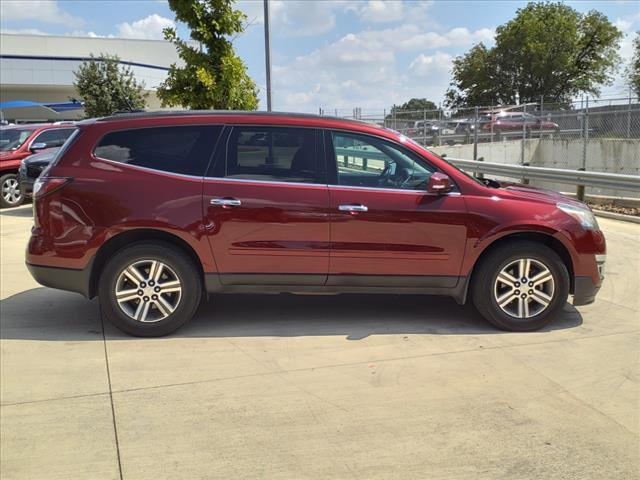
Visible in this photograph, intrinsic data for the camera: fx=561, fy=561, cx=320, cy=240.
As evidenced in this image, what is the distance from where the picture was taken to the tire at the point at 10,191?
12.6 m

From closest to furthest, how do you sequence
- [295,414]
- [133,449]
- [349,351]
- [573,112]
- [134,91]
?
[133,449], [295,414], [349,351], [573,112], [134,91]

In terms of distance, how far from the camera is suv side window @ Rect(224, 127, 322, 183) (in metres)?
4.59

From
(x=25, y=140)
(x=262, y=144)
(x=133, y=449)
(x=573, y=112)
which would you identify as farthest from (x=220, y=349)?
(x=573, y=112)

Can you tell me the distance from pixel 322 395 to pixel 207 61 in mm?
9796

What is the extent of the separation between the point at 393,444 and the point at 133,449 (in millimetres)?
1421

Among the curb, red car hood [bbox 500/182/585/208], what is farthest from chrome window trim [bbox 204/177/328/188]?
the curb

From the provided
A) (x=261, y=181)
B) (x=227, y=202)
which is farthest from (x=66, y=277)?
(x=261, y=181)

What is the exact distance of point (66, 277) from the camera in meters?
4.59

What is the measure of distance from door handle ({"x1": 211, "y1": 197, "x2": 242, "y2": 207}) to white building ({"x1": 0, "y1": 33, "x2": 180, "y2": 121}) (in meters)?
41.2

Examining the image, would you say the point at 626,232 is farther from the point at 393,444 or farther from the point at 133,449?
the point at 133,449

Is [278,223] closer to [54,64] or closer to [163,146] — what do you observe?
[163,146]

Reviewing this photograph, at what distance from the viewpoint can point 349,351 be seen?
4.37 meters

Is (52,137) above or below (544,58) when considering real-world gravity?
below

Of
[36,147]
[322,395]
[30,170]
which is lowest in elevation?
[322,395]
